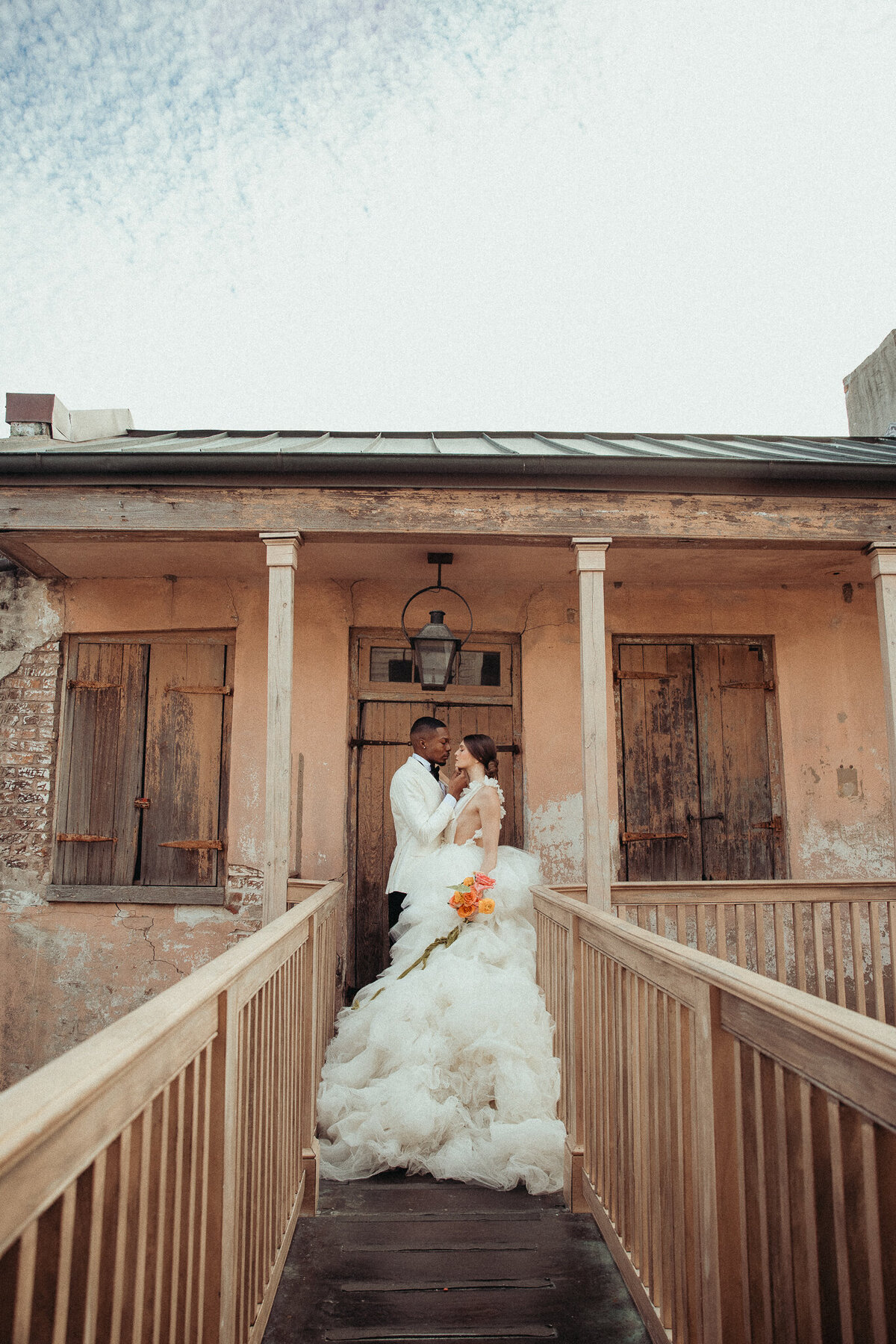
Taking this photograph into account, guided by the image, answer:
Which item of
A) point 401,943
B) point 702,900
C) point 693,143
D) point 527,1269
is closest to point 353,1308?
point 527,1269

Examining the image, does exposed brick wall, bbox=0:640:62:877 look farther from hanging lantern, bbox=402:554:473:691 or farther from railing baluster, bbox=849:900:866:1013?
railing baluster, bbox=849:900:866:1013

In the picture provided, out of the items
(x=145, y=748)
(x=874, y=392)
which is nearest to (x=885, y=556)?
(x=874, y=392)

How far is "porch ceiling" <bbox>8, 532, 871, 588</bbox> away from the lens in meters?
4.82

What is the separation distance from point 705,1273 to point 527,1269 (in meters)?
1.16

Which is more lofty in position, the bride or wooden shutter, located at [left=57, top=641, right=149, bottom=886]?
wooden shutter, located at [left=57, top=641, right=149, bottom=886]

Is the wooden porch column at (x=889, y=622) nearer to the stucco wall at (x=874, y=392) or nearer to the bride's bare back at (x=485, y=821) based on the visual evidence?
the bride's bare back at (x=485, y=821)

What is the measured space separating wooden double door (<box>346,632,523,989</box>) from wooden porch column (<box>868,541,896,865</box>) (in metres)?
2.63

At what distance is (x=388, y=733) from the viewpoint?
5980 millimetres

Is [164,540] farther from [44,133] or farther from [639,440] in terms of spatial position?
[44,133]

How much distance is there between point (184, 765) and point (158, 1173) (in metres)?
4.86

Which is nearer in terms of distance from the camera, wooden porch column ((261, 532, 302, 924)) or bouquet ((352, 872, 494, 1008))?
bouquet ((352, 872, 494, 1008))

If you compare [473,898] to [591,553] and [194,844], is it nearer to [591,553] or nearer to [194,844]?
[591,553]

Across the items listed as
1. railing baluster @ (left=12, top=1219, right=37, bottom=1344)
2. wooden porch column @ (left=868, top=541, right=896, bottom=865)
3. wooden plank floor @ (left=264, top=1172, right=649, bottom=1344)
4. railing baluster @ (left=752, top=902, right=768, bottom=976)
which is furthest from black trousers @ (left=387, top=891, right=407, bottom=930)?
railing baluster @ (left=12, top=1219, right=37, bottom=1344)

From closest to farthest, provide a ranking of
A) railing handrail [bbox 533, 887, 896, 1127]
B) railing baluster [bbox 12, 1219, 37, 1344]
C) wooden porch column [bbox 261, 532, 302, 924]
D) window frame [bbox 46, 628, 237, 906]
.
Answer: railing baluster [bbox 12, 1219, 37, 1344]
railing handrail [bbox 533, 887, 896, 1127]
wooden porch column [bbox 261, 532, 302, 924]
window frame [bbox 46, 628, 237, 906]
